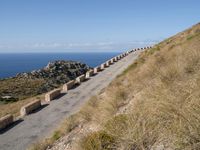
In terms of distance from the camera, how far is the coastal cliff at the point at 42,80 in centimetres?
5947

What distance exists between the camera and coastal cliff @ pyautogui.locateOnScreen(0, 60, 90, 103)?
59.5 metres

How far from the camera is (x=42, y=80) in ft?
231

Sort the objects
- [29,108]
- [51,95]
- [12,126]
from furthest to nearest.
→ [51,95] → [29,108] → [12,126]

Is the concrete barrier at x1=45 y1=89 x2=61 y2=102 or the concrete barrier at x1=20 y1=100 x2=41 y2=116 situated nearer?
the concrete barrier at x1=20 y1=100 x2=41 y2=116

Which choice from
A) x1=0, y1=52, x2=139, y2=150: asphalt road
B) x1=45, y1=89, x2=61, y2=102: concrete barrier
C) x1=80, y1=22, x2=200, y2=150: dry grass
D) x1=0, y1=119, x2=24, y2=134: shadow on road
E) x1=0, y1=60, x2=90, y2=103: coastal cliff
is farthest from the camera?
x1=0, y1=60, x2=90, y2=103: coastal cliff

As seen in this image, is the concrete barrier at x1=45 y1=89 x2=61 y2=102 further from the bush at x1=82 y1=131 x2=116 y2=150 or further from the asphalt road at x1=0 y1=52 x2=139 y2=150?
the bush at x1=82 y1=131 x2=116 y2=150

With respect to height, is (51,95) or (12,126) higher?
(51,95)

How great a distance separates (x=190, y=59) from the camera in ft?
41.6

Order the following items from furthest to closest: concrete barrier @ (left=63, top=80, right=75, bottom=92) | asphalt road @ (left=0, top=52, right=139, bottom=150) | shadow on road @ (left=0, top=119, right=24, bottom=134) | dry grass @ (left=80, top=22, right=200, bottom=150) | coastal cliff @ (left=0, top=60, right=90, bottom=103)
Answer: coastal cliff @ (left=0, top=60, right=90, bottom=103), concrete barrier @ (left=63, top=80, right=75, bottom=92), shadow on road @ (left=0, top=119, right=24, bottom=134), asphalt road @ (left=0, top=52, right=139, bottom=150), dry grass @ (left=80, top=22, right=200, bottom=150)

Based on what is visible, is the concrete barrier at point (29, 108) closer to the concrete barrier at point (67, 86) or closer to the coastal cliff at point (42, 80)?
the concrete barrier at point (67, 86)

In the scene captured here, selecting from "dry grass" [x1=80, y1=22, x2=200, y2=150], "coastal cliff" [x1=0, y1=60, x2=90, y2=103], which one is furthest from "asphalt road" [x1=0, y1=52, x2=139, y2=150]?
"coastal cliff" [x1=0, y1=60, x2=90, y2=103]

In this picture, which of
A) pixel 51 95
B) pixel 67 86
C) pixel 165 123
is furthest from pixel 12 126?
pixel 165 123

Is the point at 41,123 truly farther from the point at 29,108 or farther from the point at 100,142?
the point at 100,142

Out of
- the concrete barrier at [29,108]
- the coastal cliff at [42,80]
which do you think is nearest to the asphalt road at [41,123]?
the concrete barrier at [29,108]
